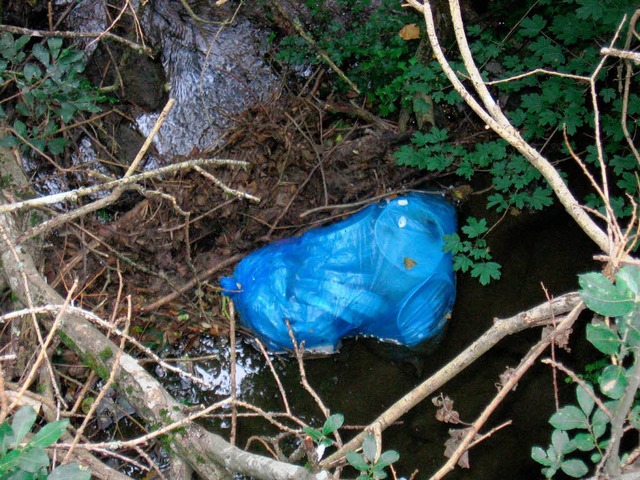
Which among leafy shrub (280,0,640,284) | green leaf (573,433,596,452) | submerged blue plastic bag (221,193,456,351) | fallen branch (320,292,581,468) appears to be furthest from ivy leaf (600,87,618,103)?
green leaf (573,433,596,452)

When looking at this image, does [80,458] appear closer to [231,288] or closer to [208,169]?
[231,288]

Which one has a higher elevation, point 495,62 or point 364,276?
point 495,62

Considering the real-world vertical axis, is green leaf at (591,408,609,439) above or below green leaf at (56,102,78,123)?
below

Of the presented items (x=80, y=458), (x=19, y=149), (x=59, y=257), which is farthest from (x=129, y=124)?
(x=80, y=458)

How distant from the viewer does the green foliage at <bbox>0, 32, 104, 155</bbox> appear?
2.88 meters

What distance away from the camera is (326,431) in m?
1.58

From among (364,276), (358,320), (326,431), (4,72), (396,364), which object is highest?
(4,72)

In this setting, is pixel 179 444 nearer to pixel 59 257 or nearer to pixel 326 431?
pixel 326 431

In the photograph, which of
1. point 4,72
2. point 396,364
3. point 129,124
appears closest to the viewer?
point 4,72

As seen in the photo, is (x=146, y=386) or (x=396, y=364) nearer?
(x=146, y=386)

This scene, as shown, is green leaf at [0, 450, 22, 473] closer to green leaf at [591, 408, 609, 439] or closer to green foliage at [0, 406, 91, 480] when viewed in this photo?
green foliage at [0, 406, 91, 480]

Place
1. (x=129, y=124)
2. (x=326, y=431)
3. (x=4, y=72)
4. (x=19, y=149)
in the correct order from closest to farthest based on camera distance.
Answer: (x=326, y=431)
(x=4, y=72)
(x=19, y=149)
(x=129, y=124)

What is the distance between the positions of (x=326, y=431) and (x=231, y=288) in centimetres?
168

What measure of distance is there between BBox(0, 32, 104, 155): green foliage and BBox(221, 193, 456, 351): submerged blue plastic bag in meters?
1.34
